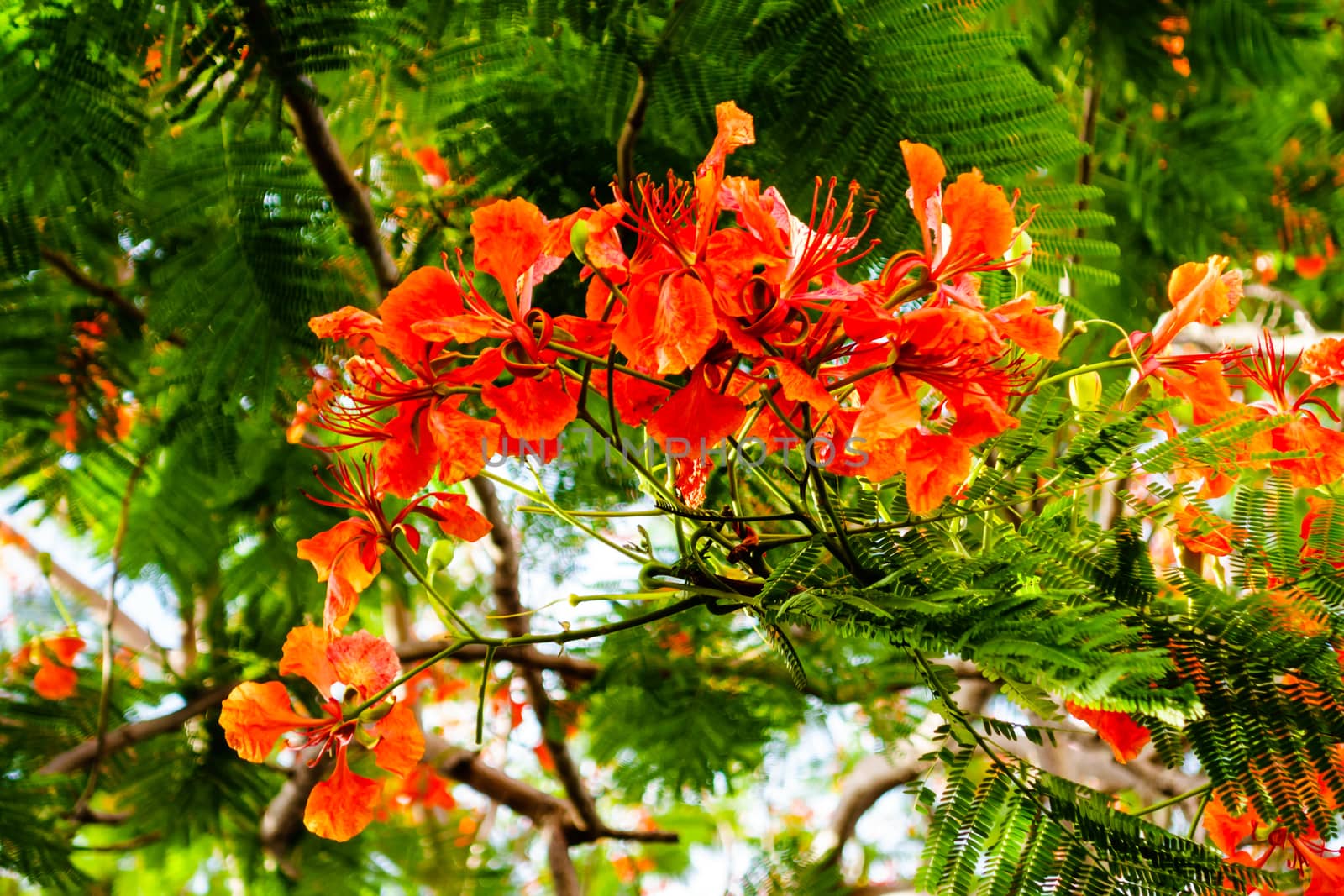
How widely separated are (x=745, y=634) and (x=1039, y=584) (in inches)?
51.1

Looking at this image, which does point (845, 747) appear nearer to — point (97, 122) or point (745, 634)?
point (745, 634)

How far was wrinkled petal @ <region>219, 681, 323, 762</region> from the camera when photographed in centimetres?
90

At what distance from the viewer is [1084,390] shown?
880 mm

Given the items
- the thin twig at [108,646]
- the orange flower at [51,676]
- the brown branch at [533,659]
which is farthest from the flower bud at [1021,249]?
the orange flower at [51,676]

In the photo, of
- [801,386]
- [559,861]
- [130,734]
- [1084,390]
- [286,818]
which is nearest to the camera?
[801,386]

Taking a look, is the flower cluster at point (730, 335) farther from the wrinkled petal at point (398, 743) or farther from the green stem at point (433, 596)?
the wrinkled petal at point (398, 743)

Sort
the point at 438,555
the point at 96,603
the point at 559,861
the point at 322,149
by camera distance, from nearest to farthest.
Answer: the point at 438,555
the point at 322,149
the point at 559,861
the point at 96,603

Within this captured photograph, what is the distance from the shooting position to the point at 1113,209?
7.59 ft

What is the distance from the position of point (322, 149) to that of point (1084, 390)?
40.9 inches

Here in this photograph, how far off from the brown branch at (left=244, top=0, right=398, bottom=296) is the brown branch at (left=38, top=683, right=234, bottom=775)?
0.96m

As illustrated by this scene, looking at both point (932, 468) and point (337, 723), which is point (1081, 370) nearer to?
point (932, 468)

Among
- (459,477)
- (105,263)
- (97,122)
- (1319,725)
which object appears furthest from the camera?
(105,263)

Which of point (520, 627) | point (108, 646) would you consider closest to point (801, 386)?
point (520, 627)

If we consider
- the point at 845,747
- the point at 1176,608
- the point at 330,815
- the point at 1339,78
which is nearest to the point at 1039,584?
the point at 1176,608
